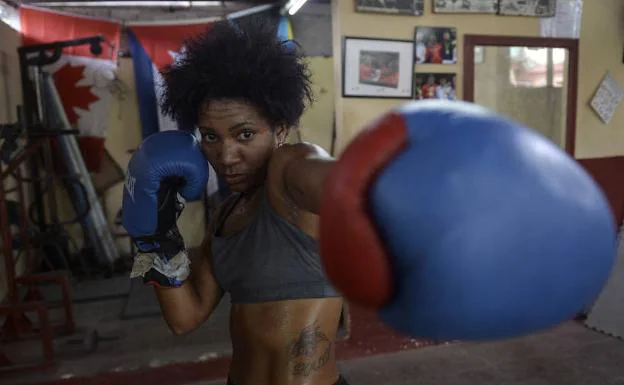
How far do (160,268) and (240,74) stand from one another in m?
0.49

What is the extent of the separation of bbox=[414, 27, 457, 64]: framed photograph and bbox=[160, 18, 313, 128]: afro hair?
1553mm

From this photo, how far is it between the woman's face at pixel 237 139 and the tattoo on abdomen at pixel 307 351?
0.36 meters

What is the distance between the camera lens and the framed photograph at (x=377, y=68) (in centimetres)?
261

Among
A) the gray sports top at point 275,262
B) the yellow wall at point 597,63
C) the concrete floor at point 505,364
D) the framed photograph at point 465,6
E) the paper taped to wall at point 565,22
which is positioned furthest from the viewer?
the yellow wall at point 597,63

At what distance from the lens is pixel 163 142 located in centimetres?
117

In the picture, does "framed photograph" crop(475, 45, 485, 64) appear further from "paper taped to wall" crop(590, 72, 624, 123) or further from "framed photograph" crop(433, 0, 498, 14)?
"paper taped to wall" crop(590, 72, 624, 123)

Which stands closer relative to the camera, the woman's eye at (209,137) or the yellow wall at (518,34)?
the woman's eye at (209,137)

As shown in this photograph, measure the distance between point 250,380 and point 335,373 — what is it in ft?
0.66

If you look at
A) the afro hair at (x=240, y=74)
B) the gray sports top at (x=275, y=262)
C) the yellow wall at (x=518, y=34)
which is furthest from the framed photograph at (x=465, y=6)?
the gray sports top at (x=275, y=262)

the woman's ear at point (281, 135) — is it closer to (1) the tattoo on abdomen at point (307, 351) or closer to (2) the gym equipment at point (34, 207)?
(1) the tattoo on abdomen at point (307, 351)

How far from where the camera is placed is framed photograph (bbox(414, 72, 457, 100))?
8.94ft

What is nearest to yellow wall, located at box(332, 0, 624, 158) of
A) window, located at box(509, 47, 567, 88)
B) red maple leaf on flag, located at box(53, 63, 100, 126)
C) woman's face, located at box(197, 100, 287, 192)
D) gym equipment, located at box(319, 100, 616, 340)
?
window, located at box(509, 47, 567, 88)

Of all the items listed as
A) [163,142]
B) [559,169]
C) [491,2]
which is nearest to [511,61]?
[491,2]

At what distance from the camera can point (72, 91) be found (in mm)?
4727
